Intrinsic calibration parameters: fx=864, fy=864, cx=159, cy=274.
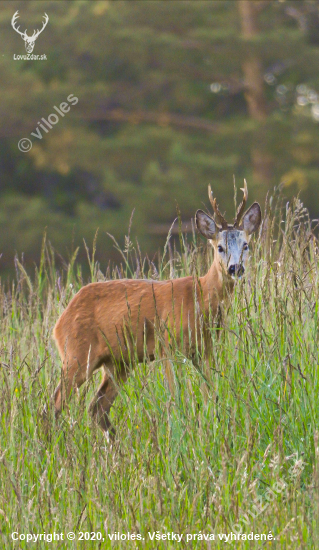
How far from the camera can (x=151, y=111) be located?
19016mm

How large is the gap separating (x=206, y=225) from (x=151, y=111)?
14382 millimetres

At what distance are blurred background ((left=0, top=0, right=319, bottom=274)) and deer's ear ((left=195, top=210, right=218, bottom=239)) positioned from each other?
450 inches

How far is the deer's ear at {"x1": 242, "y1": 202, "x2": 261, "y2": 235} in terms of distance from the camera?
4.93 meters

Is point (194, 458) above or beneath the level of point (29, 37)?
beneath

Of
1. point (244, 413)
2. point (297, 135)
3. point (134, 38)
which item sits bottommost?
point (244, 413)

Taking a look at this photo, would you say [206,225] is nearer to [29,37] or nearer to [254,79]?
[29,37]

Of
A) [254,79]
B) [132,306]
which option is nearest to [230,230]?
[132,306]

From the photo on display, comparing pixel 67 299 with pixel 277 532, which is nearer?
pixel 277 532

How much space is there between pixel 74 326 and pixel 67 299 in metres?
0.73

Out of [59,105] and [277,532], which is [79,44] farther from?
[277,532]

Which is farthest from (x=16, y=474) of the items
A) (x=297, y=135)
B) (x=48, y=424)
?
(x=297, y=135)

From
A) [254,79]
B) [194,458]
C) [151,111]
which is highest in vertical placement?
[254,79]

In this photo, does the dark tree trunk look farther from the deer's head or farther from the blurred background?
the deer's head

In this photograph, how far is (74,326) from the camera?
4.88 meters
